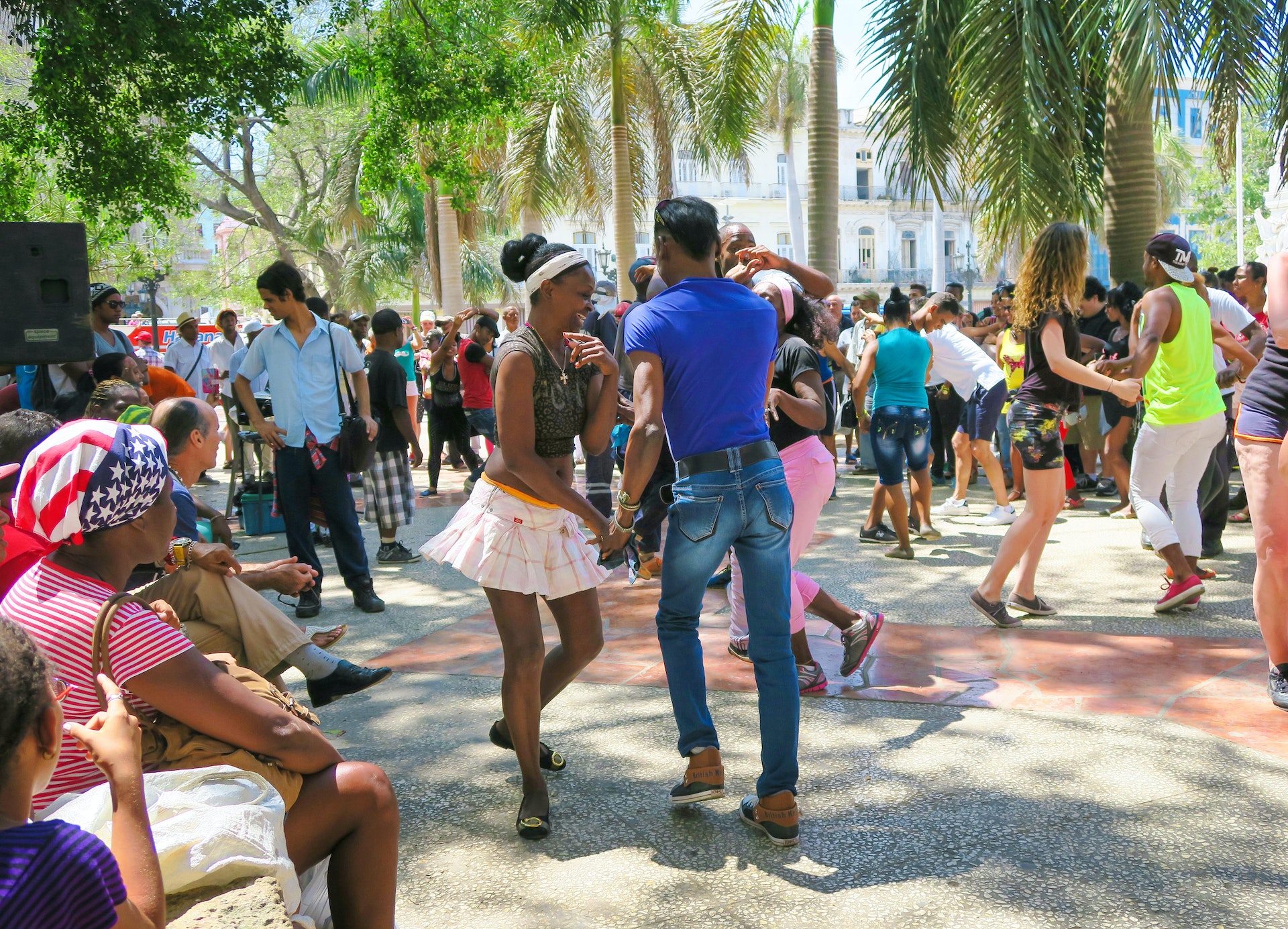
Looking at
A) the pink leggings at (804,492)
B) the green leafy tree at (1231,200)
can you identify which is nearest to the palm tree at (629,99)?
the pink leggings at (804,492)

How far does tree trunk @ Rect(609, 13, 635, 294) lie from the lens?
55.5ft

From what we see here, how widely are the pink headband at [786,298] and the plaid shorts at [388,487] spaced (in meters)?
4.29

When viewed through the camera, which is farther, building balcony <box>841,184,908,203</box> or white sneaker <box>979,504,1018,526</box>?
building balcony <box>841,184,908,203</box>

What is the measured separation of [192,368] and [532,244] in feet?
33.1

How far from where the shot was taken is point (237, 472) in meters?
11.5

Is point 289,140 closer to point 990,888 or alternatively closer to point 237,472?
point 237,472

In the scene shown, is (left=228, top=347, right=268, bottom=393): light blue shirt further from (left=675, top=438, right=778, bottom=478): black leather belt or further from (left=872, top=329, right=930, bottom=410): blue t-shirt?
(left=872, top=329, right=930, bottom=410): blue t-shirt

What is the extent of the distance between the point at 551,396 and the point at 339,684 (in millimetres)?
1141

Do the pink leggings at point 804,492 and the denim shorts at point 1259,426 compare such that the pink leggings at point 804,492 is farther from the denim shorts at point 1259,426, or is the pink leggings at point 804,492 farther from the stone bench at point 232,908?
the stone bench at point 232,908

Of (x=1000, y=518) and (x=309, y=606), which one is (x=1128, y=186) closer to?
(x=1000, y=518)

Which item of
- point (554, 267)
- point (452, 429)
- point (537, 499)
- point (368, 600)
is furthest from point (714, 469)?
point (452, 429)

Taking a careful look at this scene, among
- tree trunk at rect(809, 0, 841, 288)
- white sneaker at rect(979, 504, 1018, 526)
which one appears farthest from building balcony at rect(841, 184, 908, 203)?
white sneaker at rect(979, 504, 1018, 526)

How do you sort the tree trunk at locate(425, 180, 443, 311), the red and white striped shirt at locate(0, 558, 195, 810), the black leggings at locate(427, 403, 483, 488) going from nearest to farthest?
the red and white striped shirt at locate(0, 558, 195, 810) < the black leggings at locate(427, 403, 483, 488) < the tree trunk at locate(425, 180, 443, 311)

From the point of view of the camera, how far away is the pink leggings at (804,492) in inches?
195
